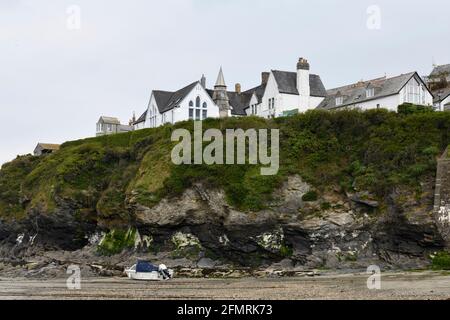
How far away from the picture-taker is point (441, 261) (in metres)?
36.9

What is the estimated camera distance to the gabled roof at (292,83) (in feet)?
202

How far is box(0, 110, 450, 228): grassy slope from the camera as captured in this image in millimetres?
43719

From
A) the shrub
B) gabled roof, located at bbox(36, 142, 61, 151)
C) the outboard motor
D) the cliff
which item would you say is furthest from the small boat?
gabled roof, located at bbox(36, 142, 61, 151)

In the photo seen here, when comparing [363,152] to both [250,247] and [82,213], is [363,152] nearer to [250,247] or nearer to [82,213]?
Answer: [250,247]

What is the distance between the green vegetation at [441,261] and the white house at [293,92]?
25844mm

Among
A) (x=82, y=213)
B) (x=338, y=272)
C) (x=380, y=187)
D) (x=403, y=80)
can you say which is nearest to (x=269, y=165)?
(x=380, y=187)

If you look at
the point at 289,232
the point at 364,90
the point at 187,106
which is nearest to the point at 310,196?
the point at 289,232

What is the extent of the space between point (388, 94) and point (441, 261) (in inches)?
807

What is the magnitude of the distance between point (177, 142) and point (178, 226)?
29.2ft

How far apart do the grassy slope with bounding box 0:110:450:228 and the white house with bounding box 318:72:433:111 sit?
637 centimetres

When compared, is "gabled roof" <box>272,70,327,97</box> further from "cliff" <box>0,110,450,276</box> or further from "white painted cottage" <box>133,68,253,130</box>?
"cliff" <box>0,110,450,276</box>

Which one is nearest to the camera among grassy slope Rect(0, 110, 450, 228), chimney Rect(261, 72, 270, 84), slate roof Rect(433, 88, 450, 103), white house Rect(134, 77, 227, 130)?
grassy slope Rect(0, 110, 450, 228)

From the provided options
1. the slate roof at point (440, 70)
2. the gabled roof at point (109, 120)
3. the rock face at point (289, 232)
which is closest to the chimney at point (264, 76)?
the slate roof at point (440, 70)

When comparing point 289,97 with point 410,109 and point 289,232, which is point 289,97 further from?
point 289,232
